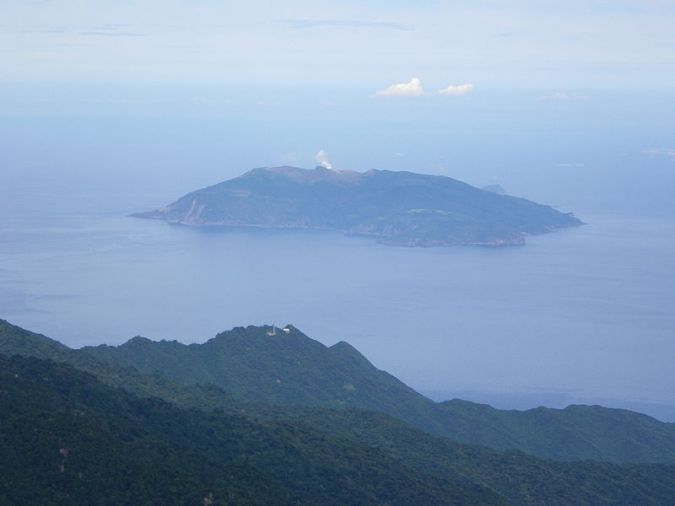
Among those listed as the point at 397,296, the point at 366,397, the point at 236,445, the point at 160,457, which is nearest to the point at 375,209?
the point at 397,296

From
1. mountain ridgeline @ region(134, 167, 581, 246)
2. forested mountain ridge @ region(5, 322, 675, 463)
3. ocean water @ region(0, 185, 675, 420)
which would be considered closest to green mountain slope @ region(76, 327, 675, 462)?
forested mountain ridge @ region(5, 322, 675, 463)

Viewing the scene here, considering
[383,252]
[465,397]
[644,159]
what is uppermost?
[644,159]

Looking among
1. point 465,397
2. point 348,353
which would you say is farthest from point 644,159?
point 348,353

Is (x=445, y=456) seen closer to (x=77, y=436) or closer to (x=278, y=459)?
(x=278, y=459)

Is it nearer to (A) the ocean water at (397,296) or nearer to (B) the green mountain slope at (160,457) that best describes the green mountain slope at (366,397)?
(B) the green mountain slope at (160,457)

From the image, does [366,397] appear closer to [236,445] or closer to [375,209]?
[236,445]
